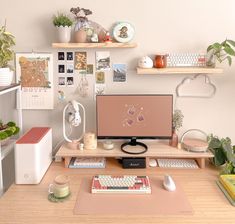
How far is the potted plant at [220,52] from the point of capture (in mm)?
1780

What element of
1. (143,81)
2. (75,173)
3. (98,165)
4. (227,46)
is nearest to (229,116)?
(227,46)

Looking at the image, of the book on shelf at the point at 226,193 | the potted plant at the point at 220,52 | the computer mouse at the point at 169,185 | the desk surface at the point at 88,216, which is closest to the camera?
the desk surface at the point at 88,216

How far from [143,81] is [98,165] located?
0.68 m

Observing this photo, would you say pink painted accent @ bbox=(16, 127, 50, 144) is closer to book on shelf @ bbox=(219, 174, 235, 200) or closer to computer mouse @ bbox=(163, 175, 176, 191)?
computer mouse @ bbox=(163, 175, 176, 191)

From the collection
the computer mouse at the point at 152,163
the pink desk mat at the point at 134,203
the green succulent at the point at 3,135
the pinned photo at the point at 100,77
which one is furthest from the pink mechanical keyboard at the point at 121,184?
the pinned photo at the point at 100,77

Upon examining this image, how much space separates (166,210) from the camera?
131cm

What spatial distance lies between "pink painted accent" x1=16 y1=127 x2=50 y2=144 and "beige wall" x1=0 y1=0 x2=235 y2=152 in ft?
1.14

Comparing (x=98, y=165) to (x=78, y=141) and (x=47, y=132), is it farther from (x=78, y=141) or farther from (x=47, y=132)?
(x=47, y=132)

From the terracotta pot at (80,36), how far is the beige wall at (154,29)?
117 millimetres

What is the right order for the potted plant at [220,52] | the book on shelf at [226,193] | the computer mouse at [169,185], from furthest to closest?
1. the potted plant at [220,52]
2. the computer mouse at [169,185]
3. the book on shelf at [226,193]

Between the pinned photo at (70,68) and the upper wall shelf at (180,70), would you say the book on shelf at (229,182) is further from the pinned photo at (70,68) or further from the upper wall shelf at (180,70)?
the pinned photo at (70,68)

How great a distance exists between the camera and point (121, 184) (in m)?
1.53

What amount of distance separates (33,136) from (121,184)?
620mm

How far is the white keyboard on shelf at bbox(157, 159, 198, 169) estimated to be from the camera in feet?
6.07
